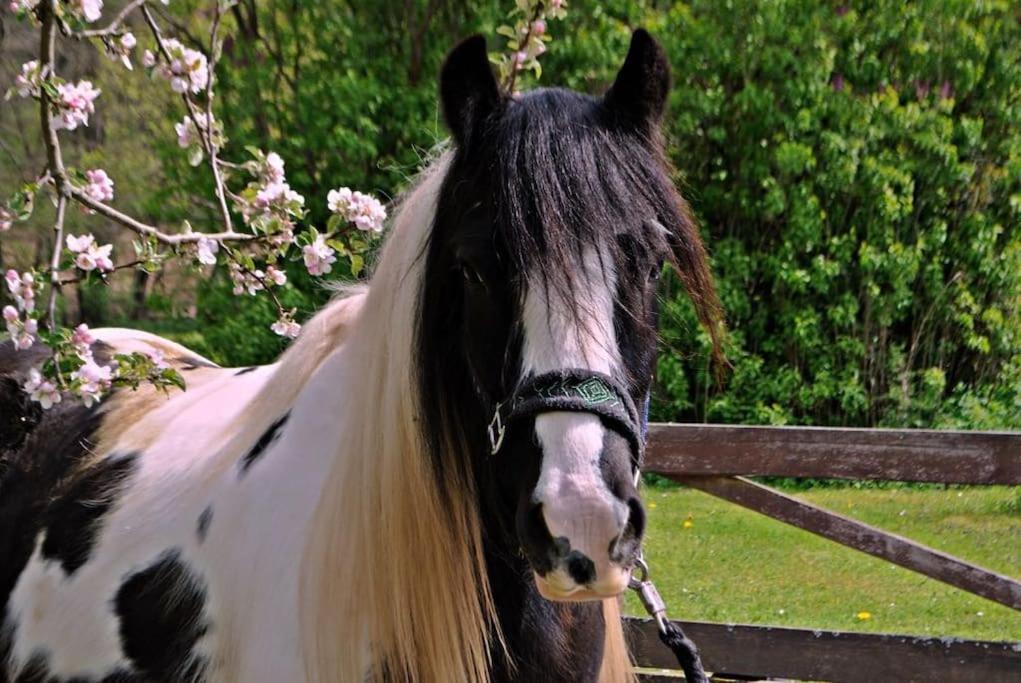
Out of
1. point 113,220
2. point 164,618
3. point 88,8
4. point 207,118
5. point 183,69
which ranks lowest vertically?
point 164,618

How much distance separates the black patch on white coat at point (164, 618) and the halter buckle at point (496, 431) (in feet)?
2.95

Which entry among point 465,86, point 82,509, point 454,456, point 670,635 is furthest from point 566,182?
point 82,509

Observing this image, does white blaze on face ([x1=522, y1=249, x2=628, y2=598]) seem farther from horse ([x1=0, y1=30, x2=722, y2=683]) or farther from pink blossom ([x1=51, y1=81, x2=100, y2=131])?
pink blossom ([x1=51, y1=81, x2=100, y2=131])

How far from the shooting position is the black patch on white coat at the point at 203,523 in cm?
229

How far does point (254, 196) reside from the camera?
2834 mm

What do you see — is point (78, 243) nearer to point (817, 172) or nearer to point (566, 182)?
point (566, 182)

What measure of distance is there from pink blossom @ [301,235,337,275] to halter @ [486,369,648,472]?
1.25m

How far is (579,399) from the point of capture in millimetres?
1554

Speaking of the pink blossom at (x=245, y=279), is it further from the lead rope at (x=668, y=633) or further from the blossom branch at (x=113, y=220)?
the lead rope at (x=668, y=633)

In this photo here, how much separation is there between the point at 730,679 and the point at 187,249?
105 inches

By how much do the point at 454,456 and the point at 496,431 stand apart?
234 mm

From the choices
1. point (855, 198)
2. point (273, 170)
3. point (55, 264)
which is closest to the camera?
point (55, 264)

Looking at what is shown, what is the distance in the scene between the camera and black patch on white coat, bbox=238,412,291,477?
7.48 ft

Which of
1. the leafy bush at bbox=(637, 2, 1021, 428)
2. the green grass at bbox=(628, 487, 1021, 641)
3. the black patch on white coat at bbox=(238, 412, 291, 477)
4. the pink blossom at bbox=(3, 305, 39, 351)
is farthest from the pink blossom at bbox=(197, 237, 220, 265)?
the leafy bush at bbox=(637, 2, 1021, 428)
